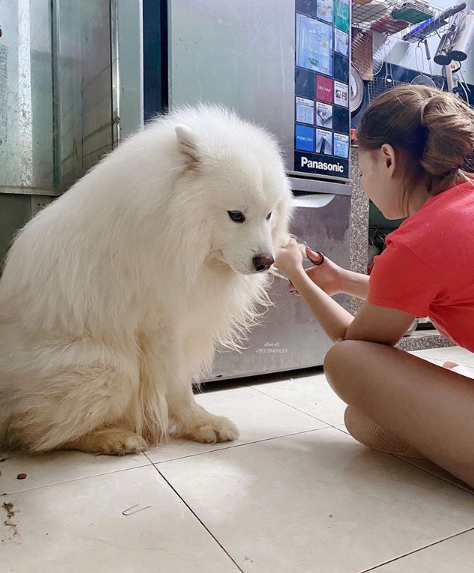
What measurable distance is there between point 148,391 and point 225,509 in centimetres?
47

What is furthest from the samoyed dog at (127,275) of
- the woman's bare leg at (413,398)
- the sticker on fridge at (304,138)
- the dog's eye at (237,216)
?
the sticker on fridge at (304,138)

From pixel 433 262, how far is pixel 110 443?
957 mm

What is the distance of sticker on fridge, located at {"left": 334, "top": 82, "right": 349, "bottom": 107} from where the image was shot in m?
2.24

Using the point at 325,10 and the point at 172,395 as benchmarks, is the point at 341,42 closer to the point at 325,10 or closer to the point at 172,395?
the point at 325,10

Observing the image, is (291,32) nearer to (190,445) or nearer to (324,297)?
(324,297)

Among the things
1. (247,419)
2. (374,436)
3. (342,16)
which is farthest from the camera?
(342,16)

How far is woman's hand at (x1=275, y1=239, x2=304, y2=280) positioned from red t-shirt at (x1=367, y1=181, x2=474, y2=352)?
15.5 inches

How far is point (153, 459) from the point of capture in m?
1.25

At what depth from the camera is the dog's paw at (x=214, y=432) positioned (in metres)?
1.36

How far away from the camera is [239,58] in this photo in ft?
6.18

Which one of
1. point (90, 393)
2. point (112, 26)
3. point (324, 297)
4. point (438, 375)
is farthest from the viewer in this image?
point (112, 26)

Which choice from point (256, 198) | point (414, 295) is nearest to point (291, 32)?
point (256, 198)

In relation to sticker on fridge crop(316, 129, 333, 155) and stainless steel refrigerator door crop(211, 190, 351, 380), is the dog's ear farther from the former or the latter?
sticker on fridge crop(316, 129, 333, 155)

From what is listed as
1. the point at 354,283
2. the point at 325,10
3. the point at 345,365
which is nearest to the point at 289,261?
the point at 354,283
